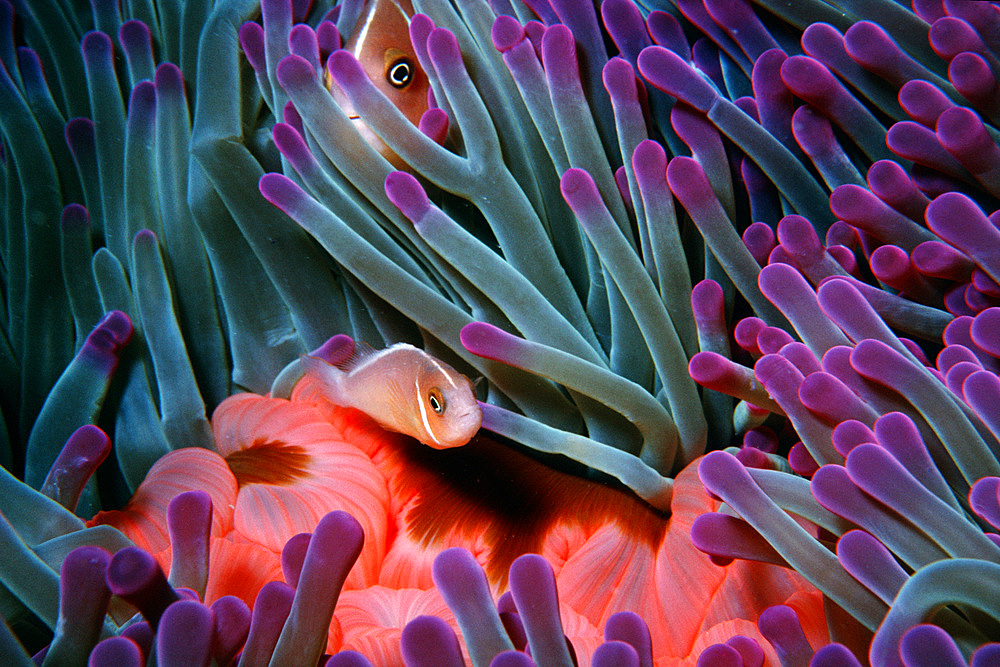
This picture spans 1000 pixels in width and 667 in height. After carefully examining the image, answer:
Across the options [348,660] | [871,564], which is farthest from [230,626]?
[871,564]

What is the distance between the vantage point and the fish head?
0.92 meters

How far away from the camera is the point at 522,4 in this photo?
1312mm

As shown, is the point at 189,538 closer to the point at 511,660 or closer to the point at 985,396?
the point at 511,660

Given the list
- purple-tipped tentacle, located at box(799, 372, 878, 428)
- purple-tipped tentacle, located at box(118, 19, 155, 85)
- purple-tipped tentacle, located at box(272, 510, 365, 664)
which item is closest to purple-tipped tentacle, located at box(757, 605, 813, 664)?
purple-tipped tentacle, located at box(799, 372, 878, 428)

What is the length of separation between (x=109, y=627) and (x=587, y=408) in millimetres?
734

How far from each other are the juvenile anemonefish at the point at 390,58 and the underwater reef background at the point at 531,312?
0.08ft

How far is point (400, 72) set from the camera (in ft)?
4.49

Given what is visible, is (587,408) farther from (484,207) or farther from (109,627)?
(109,627)

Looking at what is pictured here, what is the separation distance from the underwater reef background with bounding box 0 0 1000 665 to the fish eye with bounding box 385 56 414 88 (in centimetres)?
8

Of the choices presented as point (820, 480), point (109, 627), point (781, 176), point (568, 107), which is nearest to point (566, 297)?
point (568, 107)

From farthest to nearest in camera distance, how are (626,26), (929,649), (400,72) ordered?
(400,72) < (626,26) < (929,649)

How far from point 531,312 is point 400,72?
664 millimetres

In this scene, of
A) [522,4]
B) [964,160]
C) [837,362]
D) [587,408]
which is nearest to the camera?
[837,362]

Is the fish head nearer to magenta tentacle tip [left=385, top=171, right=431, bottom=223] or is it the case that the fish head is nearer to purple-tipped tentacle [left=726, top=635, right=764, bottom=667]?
magenta tentacle tip [left=385, top=171, right=431, bottom=223]
